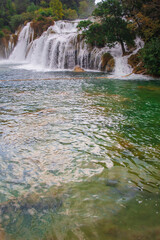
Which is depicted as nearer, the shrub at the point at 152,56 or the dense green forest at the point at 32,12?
the shrub at the point at 152,56

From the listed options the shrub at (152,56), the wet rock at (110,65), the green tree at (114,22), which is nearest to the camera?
the shrub at (152,56)

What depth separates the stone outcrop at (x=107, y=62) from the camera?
15.2 metres

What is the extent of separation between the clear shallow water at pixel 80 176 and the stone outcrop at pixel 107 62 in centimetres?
1124

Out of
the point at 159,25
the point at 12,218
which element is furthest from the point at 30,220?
the point at 159,25

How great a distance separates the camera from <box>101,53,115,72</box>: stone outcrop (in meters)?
15.2

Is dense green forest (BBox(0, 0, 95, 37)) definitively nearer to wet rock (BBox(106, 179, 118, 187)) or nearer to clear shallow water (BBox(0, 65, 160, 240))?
clear shallow water (BBox(0, 65, 160, 240))

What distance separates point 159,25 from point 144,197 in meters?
12.2

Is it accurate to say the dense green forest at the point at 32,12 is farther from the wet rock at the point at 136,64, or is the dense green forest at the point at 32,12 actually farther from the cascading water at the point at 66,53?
the wet rock at the point at 136,64

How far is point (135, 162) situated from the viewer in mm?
2674

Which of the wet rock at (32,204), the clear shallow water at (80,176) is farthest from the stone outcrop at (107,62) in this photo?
the wet rock at (32,204)

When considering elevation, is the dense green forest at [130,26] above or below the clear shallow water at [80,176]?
above

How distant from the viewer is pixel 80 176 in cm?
241

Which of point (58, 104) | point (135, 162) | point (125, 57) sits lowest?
point (135, 162)

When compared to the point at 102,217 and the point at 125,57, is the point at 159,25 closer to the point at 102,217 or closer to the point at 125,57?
the point at 125,57
